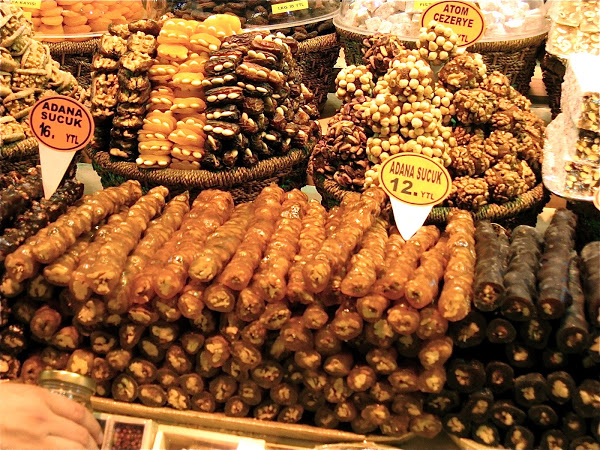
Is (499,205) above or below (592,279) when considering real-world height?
below

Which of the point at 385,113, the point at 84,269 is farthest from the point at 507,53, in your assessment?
the point at 84,269

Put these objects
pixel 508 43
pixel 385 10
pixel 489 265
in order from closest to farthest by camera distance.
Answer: pixel 489 265 → pixel 508 43 → pixel 385 10

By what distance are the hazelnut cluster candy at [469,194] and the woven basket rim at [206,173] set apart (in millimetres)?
501

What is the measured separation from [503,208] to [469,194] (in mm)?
103

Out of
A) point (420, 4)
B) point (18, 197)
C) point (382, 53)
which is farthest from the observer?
point (420, 4)

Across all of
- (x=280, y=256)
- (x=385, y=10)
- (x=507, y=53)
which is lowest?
(x=507, y=53)

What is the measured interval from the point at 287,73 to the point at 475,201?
0.70 metres

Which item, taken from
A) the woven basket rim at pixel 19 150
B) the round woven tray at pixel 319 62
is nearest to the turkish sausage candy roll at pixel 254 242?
the woven basket rim at pixel 19 150

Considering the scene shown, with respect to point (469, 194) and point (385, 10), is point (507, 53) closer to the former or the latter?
point (385, 10)

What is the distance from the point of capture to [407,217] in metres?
1.38

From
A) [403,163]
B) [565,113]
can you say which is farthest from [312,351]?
[565,113]

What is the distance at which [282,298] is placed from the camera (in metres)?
1.24

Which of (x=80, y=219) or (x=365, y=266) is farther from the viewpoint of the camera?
(x=80, y=219)

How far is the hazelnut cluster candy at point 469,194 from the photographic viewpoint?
1744 mm
